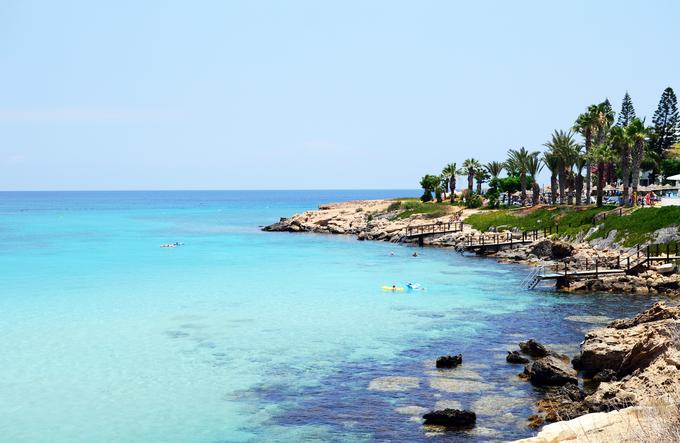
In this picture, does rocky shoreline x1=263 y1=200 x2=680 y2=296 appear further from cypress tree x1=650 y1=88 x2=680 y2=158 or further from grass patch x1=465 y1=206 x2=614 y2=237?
cypress tree x1=650 y1=88 x2=680 y2=158

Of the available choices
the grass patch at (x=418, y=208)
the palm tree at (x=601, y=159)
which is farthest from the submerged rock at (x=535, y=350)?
the grass patch at (x=418, y=208)

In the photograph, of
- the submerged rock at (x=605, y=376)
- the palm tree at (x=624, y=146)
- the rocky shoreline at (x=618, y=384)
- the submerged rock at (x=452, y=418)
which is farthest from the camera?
the palm tree at (x=624, y=146)

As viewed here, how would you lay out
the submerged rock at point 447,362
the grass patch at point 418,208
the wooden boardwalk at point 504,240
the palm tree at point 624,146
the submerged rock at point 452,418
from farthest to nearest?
the grass patch at point 418,208
the wooden boardwalk at point 504,240
the palm tree at point 624,146
the submerged rock at point 447,362
the submerged rock at point 452,418

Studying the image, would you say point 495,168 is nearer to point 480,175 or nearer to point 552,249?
point 480,175

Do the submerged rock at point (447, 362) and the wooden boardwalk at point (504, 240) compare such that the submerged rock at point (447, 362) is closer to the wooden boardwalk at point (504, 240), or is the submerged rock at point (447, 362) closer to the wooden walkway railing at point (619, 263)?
the wooden walkway railing at point (619, 263)

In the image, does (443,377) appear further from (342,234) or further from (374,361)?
(342,234)

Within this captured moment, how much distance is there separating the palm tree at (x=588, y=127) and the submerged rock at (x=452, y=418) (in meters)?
70.1

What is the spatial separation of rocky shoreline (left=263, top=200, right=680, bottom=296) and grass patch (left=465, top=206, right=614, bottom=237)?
2.22 meters

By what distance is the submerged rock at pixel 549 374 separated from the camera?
2745cm

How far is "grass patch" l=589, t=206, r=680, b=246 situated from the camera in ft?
200

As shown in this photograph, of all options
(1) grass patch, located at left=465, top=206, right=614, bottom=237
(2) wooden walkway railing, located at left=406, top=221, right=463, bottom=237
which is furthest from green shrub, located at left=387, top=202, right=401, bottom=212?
(1) grass patch, located at left=465, top=206, right=614, bottom=237

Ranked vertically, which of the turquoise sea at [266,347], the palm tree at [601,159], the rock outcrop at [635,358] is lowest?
the turquoise sea at [266,347]

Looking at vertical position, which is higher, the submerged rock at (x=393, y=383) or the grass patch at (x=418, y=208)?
the grass patch at (x=418, y=208)

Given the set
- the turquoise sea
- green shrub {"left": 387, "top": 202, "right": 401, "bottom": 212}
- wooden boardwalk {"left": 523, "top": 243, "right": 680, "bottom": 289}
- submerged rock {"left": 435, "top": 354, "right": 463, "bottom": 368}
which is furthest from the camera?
green shrub {"left": 387, "top": 202, "right": 401, "bottom": 212}
